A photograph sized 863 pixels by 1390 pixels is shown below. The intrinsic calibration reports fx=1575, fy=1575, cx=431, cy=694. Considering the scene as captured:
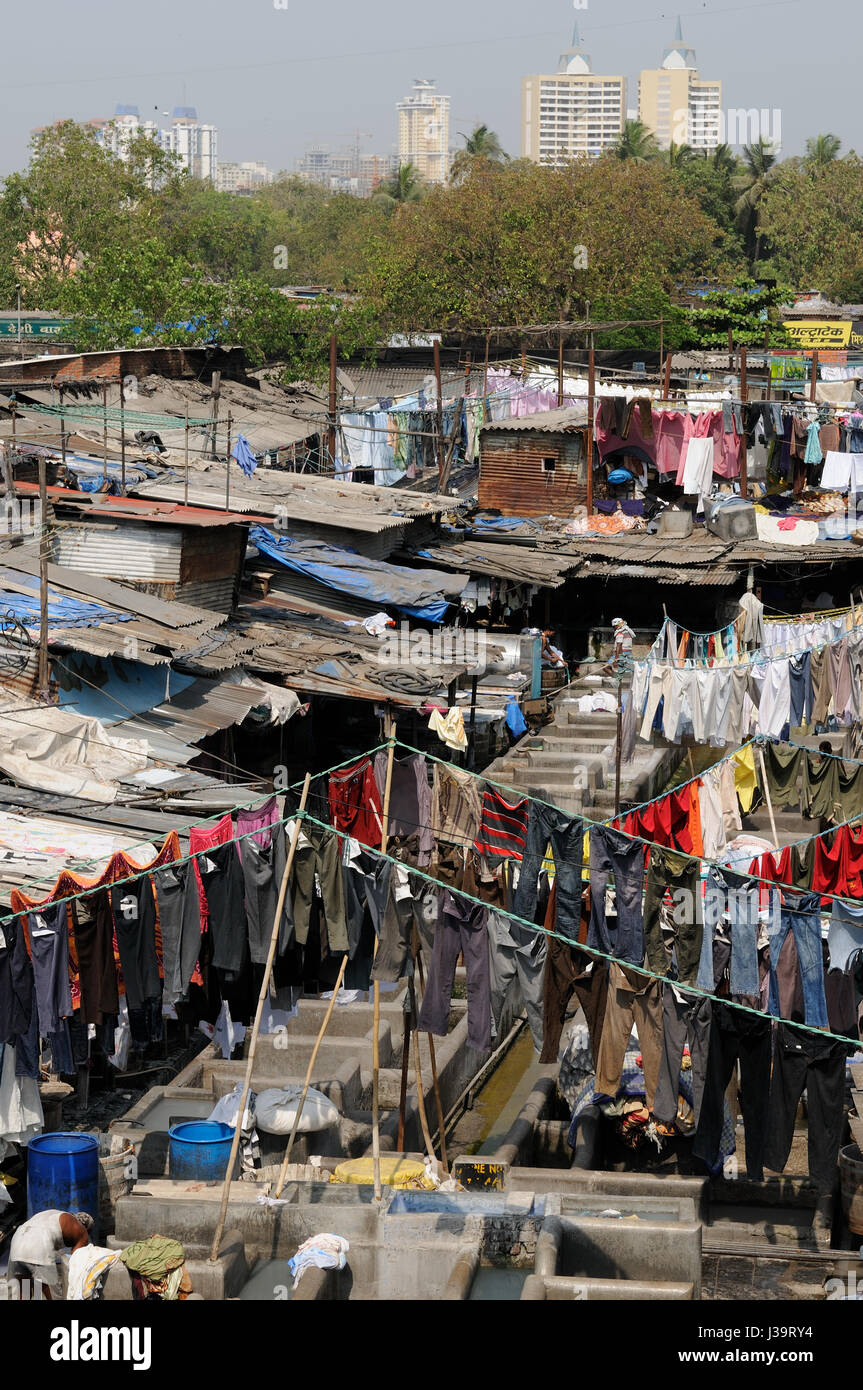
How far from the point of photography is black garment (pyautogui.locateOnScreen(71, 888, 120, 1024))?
1001 cm

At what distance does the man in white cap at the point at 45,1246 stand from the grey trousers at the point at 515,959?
3.06 meters

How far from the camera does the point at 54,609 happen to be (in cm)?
1691

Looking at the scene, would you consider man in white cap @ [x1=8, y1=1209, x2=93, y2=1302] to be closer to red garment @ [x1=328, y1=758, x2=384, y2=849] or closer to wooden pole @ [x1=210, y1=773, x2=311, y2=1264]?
wooden pole @ [x1=210, y1=773, x2=311, y2=1264]

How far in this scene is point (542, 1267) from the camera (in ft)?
29.9

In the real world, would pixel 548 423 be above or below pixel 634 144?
below

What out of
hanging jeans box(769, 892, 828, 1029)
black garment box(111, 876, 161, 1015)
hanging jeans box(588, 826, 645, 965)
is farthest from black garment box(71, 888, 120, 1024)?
hanging jeans box(769, 892, 828, 1029)

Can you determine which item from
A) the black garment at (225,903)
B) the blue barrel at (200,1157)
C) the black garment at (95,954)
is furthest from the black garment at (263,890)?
the blue barrel at (200,1157)

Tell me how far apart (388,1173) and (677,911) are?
11.2ft

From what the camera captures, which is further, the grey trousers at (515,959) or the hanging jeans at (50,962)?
the grey trousers at (515,959)

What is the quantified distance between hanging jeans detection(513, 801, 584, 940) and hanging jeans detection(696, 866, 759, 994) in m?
1.37

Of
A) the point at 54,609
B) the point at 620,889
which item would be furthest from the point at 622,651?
the point at 620,889

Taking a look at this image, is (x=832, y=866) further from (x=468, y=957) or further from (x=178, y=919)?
(x=178, y=919)

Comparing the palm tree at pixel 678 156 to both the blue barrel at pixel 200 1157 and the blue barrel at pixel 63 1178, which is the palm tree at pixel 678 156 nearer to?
the blue barrel at pixel 200 1157

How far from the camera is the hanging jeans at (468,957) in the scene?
1034cm
